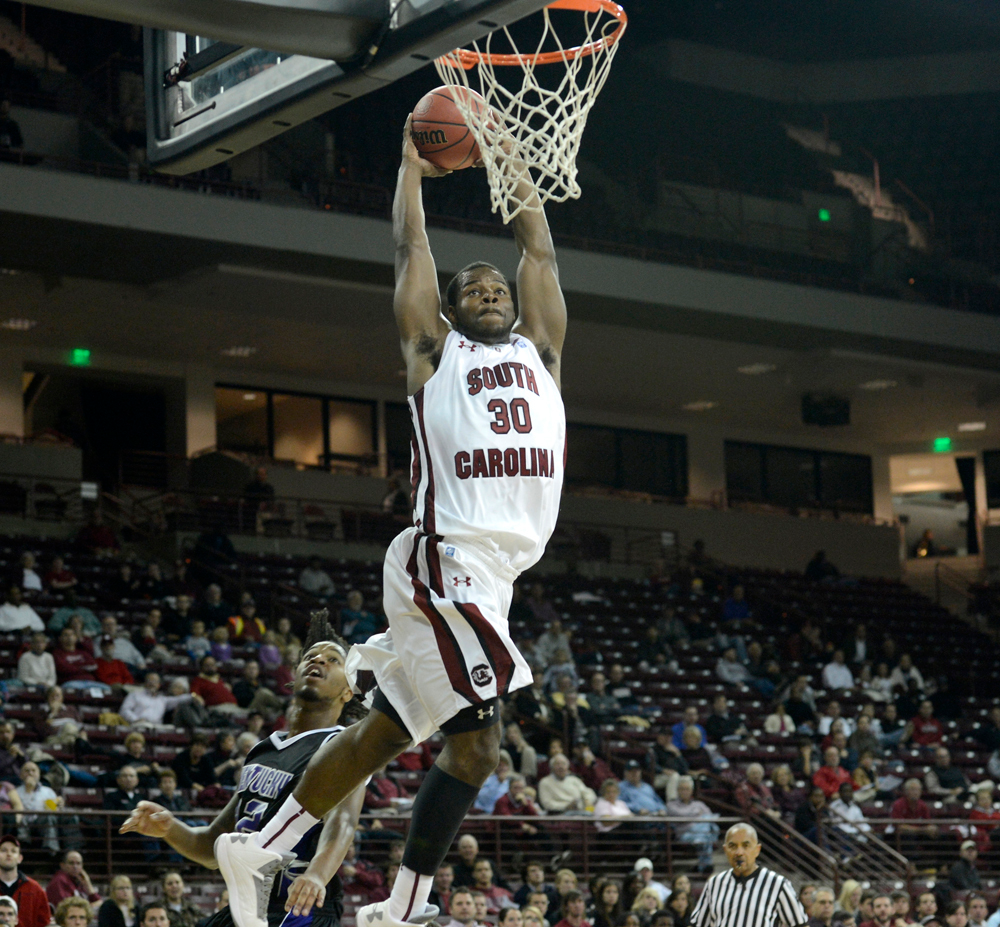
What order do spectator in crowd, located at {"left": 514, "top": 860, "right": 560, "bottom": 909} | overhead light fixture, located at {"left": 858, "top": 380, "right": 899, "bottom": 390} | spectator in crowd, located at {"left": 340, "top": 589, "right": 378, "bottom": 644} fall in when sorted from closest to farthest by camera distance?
spectator in crowd, located at {"left": 514, "top": 860, "right": 560, "bottom": 909}
spectator in crowd, located at {"left": 340, "top": 589, "right": 378, "bottom": 644}
overhead light fixture, located at {"left": 858, "top": 380, "right": 899, "bottom": 390}

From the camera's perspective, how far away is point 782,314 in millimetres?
22031

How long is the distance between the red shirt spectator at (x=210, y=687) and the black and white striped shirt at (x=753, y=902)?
719 centimetres

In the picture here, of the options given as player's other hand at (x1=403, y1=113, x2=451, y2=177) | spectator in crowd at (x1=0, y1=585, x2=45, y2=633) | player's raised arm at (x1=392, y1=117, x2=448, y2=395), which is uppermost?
player's other hand at (x1=403, y1=113, x2=451, y2=177)

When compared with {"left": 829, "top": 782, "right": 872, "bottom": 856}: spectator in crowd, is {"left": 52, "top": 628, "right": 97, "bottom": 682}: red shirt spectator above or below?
above

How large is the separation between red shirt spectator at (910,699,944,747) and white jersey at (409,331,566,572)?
15.9m

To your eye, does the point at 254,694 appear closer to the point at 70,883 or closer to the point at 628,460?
the point at 70,883

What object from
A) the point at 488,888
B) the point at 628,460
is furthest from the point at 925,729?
the point at 628,460

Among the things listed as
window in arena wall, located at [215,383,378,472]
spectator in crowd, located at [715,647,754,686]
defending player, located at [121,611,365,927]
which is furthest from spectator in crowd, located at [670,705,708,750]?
defending player, located at [121,611,365,927]

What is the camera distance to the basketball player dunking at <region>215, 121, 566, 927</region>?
4406 millimetres

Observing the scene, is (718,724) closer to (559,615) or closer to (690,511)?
(559,615)

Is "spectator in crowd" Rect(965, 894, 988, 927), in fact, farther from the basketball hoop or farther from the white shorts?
the white shorts

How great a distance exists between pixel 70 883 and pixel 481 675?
677cm

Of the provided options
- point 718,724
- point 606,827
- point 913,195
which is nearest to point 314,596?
point 718,724

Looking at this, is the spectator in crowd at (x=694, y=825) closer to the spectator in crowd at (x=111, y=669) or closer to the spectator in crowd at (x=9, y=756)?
the spectator in crowd at (x=111, y=669)
